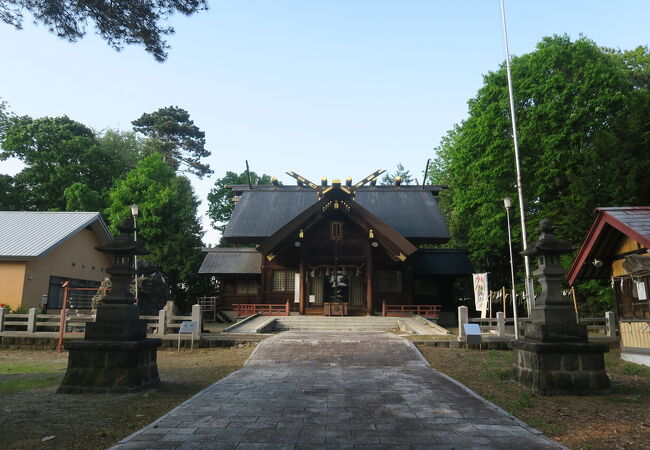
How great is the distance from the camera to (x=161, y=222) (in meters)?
32.2

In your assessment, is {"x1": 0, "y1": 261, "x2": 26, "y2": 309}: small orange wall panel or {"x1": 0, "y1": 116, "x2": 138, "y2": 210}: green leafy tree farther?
{"x1": 0, "y1": 116, "x2": 138, "y2": 210}: green leafy tree

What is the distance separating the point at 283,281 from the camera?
2548 centimetres

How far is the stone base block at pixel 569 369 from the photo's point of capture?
302 inches

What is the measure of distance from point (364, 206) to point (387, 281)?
→ 22.7ft

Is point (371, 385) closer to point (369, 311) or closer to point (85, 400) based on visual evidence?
point (85, 400)

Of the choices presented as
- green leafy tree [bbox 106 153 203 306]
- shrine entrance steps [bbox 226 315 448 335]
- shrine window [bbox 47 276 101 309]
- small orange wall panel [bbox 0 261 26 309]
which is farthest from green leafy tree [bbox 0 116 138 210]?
shrine entrance steps [bbox 226 315 448 335]

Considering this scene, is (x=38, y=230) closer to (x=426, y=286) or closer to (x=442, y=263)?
(x=426, y=286)

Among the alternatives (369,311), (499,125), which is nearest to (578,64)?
(499,125)

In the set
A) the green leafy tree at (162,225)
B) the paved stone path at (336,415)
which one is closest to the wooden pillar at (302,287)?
the paved stone path at (336,415)

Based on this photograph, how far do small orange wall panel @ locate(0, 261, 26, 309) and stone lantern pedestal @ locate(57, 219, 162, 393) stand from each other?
1481cm

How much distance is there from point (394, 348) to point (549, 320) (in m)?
5.69

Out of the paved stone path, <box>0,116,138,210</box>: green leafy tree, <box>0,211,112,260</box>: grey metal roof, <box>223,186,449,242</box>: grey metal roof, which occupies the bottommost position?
the paved stone path

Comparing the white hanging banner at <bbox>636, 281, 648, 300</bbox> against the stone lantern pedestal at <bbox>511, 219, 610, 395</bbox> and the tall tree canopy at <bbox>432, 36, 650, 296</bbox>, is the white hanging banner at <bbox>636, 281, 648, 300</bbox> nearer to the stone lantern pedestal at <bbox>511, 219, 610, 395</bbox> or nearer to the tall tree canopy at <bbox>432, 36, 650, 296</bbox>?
the stone lantern pedestal at <bbox>511, 219, 610, 395</bbox>

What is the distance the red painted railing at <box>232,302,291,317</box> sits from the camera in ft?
74.8
